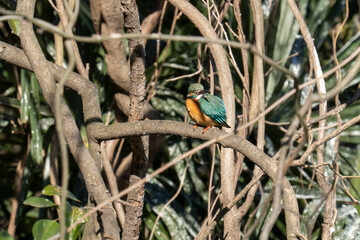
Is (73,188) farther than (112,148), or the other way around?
(73,188)

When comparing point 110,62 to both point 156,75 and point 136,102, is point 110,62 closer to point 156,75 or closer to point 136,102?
point 156,75

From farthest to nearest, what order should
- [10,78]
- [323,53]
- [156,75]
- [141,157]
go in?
[323,53], [10,78], [156,75], [141,157]

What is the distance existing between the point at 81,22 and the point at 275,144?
176 cm

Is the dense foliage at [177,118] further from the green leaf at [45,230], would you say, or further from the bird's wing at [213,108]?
the green leaf at [45,230]

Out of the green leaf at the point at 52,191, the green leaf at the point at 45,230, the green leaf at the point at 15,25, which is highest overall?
the green leaf at the point at 15,25

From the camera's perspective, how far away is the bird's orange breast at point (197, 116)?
298cm

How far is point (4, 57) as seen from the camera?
2436 millimetres

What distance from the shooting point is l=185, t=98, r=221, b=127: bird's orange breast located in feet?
9.79

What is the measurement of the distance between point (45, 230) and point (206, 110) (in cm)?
148

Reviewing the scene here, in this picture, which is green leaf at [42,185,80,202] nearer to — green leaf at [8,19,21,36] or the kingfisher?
green leaf at [8,19,21,36]

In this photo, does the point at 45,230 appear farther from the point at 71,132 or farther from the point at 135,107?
the point at 135,107

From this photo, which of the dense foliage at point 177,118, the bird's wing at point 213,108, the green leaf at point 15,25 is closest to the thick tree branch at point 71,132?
the green leaf at point 15,25

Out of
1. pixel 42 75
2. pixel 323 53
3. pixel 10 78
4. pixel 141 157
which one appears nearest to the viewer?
pixel 42 75

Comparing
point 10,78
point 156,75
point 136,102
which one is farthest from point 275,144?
point 10,78
